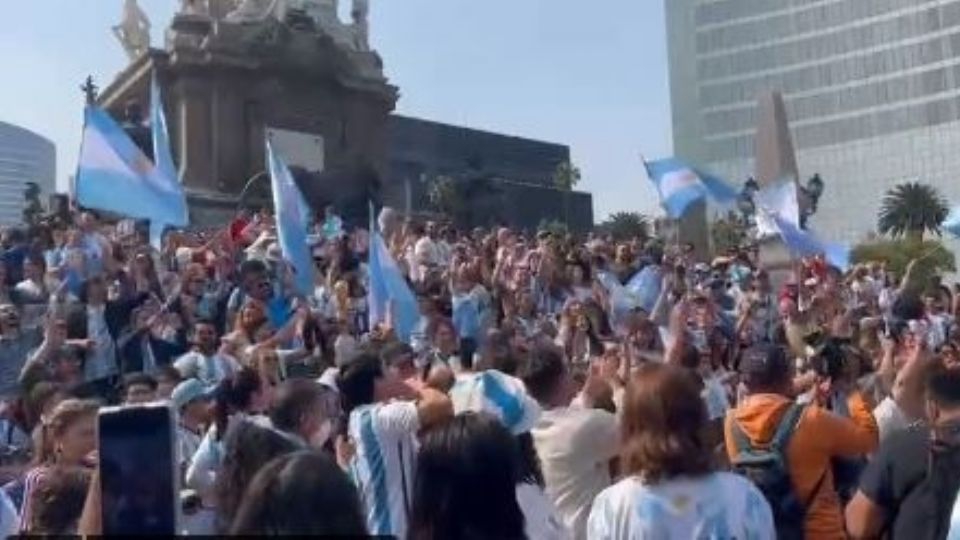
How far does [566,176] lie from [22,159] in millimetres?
66122

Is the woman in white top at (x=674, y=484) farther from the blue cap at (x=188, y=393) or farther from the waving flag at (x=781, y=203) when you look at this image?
the waving flag at (x=781, y=203)

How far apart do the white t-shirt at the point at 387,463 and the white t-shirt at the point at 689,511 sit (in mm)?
1760

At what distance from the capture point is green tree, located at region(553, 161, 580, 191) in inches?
3610

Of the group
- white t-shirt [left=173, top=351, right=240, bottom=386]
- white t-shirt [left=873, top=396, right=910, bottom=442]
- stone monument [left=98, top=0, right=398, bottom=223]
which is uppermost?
stone monument [left=98, top=0, right=398, bottom=223]

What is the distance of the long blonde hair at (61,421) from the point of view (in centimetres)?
611

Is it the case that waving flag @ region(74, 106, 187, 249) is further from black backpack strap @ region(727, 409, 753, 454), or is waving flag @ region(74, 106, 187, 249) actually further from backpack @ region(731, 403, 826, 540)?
backpack @ region(731, 403, 826, 540)

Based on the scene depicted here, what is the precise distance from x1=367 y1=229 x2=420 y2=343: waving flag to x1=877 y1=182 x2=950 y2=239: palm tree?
93.6 meters

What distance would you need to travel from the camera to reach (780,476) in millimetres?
6453

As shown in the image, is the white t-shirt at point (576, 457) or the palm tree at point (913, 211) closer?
the white t-shirt at point (576, 457)

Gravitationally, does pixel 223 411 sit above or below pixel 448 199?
below

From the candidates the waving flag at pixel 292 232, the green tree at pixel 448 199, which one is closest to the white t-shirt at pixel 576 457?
the waving flag at pixel 292 232

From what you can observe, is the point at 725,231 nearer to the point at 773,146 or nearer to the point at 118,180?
the point at 773,146

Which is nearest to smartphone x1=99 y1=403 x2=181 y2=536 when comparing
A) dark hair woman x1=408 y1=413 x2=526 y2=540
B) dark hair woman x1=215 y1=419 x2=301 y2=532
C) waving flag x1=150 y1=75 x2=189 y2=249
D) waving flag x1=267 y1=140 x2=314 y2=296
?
dark hair woman x1=215 y1=419 x2=301 y2=532

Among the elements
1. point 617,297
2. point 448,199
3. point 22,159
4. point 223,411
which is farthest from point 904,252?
point 223,411
